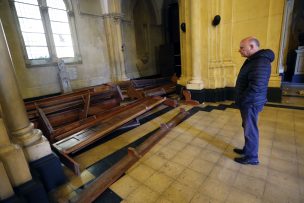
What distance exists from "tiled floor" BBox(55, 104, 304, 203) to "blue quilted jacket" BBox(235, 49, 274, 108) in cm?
83

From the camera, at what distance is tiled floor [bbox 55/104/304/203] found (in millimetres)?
1694

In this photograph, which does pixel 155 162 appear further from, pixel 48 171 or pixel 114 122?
pixel 48 171

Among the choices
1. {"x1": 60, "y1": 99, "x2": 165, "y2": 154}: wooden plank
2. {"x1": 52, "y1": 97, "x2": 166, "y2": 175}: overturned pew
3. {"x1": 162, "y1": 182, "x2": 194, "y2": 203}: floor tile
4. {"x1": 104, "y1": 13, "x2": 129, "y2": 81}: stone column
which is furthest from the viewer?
{"x1": 104, "y1": 13, "x2": 129, "y2": 81}: stone column

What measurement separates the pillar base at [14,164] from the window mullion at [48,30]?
5.48 m

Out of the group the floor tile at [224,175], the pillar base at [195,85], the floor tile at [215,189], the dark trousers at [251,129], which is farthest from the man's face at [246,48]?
the pillar base at [195,85]

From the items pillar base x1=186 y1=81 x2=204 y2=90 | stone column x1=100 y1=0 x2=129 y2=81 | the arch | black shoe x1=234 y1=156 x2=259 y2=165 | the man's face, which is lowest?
black shoe x1=234 y1=156 x2=259 y2=165

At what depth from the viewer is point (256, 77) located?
1.79m

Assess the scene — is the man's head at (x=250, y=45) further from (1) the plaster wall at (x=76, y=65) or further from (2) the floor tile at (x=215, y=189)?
(1) the plaster wall at (x=76, y=65)

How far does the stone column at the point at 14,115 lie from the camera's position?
1.61 metres

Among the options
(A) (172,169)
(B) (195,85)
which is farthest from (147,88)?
(A) (172,169)

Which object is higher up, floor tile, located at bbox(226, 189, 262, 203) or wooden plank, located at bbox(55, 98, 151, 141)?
wooden plank, located at bbox(55, 98, 151, 141)

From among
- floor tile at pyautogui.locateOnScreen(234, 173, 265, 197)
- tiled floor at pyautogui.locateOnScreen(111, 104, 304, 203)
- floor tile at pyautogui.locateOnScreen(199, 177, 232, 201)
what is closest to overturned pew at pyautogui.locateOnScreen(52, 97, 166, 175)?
tiled floor at pyautogui.locateOnScreen(111, 104, 304, 203)

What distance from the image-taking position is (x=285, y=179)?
1809 mm

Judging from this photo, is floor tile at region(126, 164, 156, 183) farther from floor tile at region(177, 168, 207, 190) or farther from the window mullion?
the window mullion
